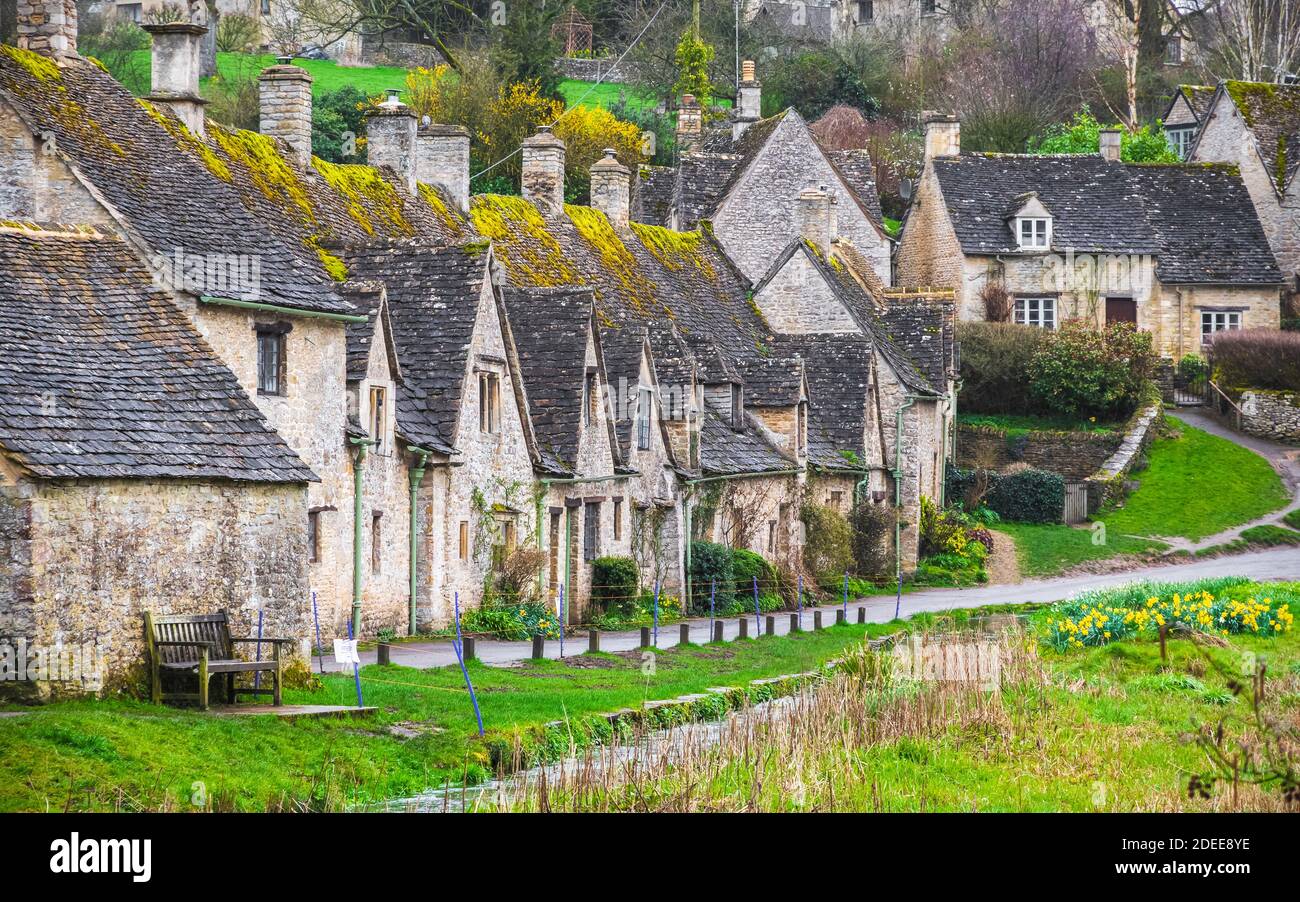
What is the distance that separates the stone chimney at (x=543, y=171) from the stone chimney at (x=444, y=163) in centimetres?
542

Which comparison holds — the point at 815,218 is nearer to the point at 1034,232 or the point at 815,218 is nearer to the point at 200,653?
the point at 1034,232

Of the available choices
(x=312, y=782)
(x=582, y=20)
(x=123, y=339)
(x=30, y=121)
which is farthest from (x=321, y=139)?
(x=312, y=782)

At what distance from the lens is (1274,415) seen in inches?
2712

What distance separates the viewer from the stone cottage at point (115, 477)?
21.4 meters

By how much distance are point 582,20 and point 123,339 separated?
7665 centimetres

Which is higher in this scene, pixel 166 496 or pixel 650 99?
pixel 650 99

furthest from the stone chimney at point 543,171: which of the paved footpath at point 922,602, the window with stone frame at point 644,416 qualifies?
the paved footpath at point 922,602

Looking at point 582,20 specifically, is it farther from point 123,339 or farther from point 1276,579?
point 123,339

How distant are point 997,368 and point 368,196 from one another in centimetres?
3110

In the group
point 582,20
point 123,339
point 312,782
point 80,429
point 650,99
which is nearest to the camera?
point 312,782

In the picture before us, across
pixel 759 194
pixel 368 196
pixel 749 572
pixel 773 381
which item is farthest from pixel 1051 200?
pixel 368 196

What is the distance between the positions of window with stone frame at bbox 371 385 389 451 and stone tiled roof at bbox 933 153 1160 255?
45727 millimetres

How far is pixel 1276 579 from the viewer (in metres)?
45.9
